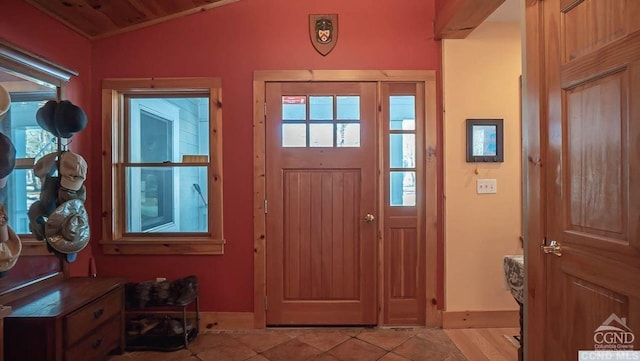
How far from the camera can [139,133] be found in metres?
2.83

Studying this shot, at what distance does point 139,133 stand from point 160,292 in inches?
53.8

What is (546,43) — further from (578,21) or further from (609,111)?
(609,111)

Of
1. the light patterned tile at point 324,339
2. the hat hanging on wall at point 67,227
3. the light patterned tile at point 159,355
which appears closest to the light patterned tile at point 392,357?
the light patterned tile at point 324,339

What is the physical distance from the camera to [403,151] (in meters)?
2.74

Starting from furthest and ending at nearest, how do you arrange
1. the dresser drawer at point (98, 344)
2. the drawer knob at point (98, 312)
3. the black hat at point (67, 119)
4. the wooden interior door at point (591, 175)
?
1. the black hat at point (67, 119)
2. the drawer knob at point (98, 312)
3. the dresser drawer at point (98, 344)
4. the wooden interior door at point (591, 175)

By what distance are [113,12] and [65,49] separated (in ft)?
1.52

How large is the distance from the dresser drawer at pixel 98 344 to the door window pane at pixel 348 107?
2240 mm

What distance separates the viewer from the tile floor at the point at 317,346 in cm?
229

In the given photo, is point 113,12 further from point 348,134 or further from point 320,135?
point 348,134

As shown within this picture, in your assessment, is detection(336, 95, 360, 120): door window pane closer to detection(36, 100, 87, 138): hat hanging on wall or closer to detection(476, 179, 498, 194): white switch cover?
detection(476, 179, 498, 194): white switch cover

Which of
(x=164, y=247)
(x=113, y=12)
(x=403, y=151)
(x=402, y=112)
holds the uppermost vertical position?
(x=113, y=12)

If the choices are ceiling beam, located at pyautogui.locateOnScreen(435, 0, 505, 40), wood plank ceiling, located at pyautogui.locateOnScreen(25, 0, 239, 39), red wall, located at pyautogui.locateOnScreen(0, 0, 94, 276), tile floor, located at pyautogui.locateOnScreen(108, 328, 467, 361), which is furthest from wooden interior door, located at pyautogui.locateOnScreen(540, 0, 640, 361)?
red wall, located at pyautogui.locateOnScreen(0, 0, 94, 276)

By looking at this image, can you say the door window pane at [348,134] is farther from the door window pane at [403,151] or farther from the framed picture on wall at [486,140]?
the framed picture on wall at [486,140]

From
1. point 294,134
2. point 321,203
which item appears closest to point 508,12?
point 294,134
